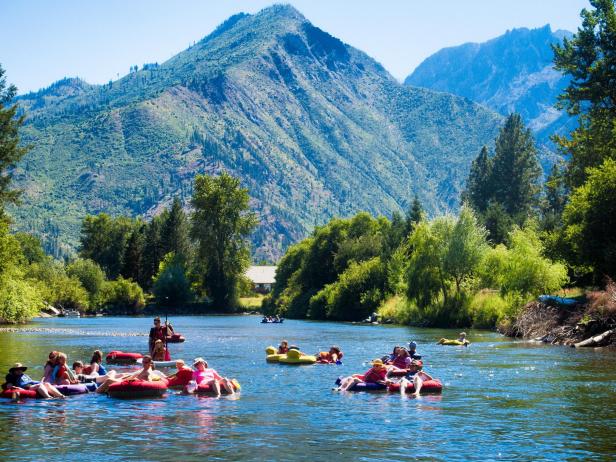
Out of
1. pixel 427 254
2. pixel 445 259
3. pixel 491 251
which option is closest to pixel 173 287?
pixel 427 254

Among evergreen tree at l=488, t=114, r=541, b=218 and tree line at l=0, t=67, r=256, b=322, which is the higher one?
evergreen tree at l=488, t=114, r=541, b=218

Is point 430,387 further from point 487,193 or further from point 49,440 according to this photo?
point 487,193

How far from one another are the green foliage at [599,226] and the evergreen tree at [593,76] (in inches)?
572

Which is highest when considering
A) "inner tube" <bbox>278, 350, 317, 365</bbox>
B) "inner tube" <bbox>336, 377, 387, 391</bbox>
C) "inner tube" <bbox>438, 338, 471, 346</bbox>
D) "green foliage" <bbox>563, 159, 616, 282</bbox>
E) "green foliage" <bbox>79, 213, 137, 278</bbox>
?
"green foliage" <bbox>79, 213, 137, 278</bbox>

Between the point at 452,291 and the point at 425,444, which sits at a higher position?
the point at 452,291

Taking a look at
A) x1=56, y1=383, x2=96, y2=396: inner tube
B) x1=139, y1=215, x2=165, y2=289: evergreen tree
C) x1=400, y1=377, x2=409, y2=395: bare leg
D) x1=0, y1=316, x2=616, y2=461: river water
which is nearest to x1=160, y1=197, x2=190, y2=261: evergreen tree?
x1=139, y1=215, x2=165, y2=289: evergreen tree

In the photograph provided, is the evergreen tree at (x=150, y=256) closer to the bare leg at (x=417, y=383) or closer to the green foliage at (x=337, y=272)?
the green foliage at (x=337, y=272)

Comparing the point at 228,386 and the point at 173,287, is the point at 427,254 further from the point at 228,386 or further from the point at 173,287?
the point at 173,287

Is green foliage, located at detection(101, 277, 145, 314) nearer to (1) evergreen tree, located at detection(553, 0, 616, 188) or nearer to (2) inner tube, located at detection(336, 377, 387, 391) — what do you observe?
(1) evergreen tree, located at detection(553, 0, 616, 188)

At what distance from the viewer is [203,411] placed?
29.1 m

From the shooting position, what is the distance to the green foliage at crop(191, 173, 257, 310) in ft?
467

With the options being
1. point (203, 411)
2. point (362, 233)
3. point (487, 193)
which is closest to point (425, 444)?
point (203, 411)

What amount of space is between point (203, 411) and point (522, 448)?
11.3 metres

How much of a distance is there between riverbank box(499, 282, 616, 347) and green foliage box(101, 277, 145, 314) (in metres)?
88.9
